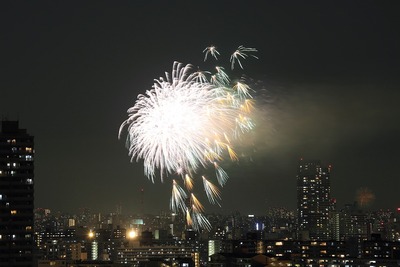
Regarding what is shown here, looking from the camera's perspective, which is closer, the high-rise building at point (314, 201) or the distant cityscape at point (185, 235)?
the distant cityscape at point (185, 235)

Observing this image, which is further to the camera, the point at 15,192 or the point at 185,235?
the point at 185,235

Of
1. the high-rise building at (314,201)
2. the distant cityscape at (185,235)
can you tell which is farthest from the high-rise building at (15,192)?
the high-rise building at (314,201)

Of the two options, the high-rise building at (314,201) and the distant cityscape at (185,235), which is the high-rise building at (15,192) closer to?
the distant cityscape at (185,235)

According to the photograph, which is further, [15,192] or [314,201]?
[314,201]

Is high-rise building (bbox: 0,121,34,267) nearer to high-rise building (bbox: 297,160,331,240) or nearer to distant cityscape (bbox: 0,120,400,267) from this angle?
distant cityscape (bbox: 0,120,400,267)

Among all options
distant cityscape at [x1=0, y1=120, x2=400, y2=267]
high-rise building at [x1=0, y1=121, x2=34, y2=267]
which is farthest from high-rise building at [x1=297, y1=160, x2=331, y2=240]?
high-rise building at [x1=0, y1=121, x2=34, y2=267]
